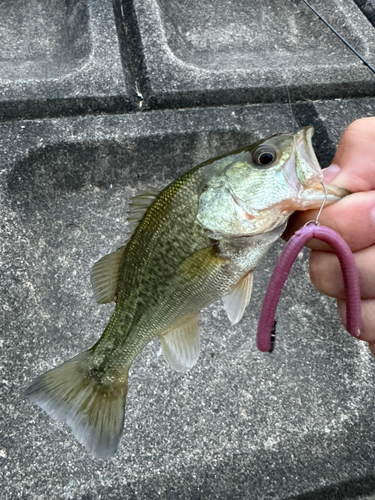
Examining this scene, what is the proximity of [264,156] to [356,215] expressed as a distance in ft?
0.67

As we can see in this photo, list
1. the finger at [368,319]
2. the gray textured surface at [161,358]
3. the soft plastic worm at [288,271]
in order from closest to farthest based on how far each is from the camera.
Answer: the soft plastic worm at [288,271], the finger at [368,319], the gray textured surface at [161,358]

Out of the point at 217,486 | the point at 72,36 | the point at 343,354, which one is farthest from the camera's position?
the point at 72,36

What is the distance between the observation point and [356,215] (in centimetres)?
80

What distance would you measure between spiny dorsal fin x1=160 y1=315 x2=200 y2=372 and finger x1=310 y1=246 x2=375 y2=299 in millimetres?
283

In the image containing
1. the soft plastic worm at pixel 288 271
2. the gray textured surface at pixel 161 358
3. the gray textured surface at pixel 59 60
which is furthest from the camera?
the gray textured surface at pixel 59 60

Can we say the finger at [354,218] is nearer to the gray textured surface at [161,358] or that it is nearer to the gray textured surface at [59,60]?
the gray textured surface at [161,358]

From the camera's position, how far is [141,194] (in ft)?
2.98

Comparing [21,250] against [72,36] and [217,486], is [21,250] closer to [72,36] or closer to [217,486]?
[217,486]

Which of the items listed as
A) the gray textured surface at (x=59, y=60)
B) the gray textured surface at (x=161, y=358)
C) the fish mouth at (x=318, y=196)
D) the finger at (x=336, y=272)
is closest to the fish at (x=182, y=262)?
the fish mouth at (x=318, y=196)

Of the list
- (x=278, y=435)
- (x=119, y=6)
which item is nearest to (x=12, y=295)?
(x=278, y=435)

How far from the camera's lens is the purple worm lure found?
753mm

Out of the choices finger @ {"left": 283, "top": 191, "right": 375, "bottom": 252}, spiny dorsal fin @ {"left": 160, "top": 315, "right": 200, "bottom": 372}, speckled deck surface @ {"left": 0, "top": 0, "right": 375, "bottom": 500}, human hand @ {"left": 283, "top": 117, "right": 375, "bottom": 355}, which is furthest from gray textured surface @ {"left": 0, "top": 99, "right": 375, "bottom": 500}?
finger @ {"left": 283, "top": 191, "right": 375, "bottom": 252}

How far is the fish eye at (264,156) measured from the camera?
2.69ft

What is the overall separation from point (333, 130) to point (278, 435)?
1033mm
